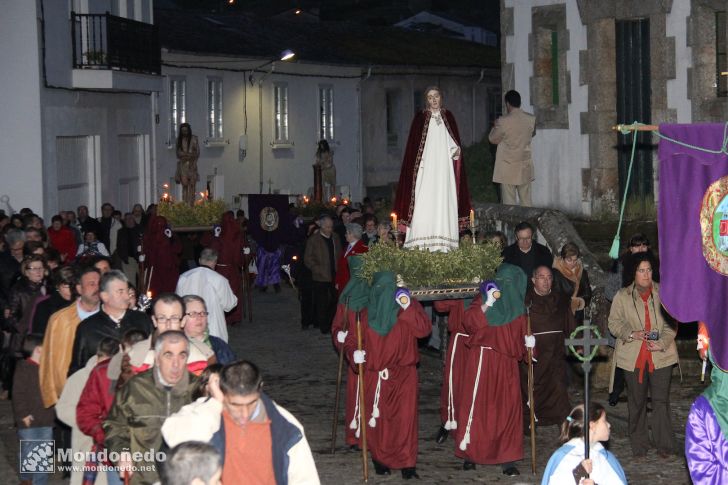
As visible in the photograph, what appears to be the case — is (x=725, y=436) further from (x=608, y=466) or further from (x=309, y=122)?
(x=309, y=122)

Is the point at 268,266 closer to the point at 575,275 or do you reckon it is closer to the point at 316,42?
the point at 575,275

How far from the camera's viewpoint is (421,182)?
12375 mm

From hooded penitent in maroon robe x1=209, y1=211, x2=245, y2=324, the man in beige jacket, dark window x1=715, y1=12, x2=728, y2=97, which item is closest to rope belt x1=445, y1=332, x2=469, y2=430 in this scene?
the man in beige jacket

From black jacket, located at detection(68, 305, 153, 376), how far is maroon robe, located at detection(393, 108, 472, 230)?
3.56 m

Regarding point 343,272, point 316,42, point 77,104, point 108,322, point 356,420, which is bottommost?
point 356,420

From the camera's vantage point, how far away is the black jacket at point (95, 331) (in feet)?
30.5

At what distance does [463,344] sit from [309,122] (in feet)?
87.7

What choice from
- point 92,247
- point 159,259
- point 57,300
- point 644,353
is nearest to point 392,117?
point 159,259

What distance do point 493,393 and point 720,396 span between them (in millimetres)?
3479

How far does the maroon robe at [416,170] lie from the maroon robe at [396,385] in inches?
47.8

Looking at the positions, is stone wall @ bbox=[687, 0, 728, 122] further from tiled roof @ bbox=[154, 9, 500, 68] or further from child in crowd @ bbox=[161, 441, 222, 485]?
tiled roof @ bbox=[154, 9, 500, 68]

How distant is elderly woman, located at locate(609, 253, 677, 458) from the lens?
11.7 metres

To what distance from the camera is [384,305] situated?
11422 mm

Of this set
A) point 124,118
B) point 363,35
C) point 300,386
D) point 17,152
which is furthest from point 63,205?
point 363,35
